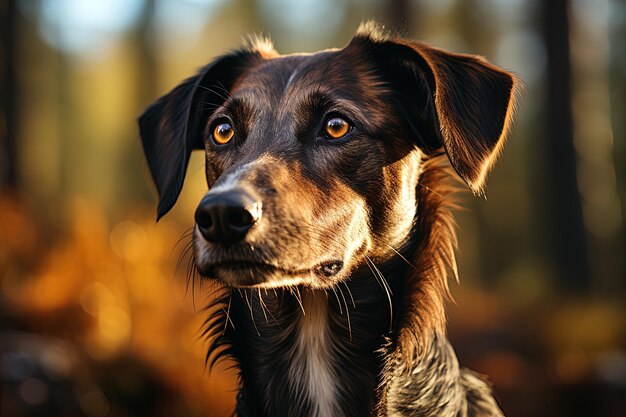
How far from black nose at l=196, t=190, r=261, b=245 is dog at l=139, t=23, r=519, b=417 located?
14 cm

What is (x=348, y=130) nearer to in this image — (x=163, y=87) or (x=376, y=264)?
(x=376, y=264)

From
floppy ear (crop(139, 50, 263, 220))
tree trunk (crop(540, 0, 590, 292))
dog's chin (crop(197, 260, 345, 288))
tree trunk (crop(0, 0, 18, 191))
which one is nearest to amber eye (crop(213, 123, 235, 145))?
floppy ear (crop(139, 50, 263, 220))

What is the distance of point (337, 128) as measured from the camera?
3.18m

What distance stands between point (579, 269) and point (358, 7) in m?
12.3

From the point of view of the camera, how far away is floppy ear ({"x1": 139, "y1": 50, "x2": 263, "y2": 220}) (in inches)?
139

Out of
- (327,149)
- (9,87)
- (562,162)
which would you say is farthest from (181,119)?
(9,87)

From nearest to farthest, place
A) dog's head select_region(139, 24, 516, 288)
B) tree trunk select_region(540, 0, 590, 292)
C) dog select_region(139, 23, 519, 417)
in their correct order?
1. dog's head select_region(139, 24, 516, 288)
2. dog select_region(139, 23, 519, 417)
3. tree trunk select_region(540, 0, 590, 292)

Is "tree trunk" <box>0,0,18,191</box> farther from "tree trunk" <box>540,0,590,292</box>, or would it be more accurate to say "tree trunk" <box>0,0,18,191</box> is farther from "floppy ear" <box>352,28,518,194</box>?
"floppy ear" <box>352,28,518,194</box>

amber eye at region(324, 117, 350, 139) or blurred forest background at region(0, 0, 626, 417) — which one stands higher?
amber eye at region(324, 117, 350, 139)

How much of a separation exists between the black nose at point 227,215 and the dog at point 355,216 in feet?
0.46

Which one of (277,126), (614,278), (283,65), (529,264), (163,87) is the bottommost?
(529,264)

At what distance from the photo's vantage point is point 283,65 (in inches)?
139

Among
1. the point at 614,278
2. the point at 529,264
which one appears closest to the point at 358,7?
the point at 529,264

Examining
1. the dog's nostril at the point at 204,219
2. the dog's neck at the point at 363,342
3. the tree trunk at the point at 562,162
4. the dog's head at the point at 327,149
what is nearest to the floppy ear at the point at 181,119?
the dog's head at the point at 327,149
